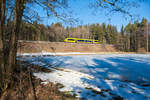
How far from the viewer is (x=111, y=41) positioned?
57.6 metres

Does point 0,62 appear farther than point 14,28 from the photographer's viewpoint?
No

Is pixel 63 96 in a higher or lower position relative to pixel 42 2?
lower

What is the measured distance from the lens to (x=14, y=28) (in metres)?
3.43

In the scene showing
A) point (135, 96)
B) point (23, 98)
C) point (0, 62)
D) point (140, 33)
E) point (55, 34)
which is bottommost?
point (135, 96)

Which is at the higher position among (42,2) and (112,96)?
(42,2)

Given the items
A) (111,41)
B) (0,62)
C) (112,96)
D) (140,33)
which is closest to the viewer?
(0,62)

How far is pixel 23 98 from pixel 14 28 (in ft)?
6.45

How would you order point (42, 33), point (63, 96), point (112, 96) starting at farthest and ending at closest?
point (42, 33), point (112, 96), point (63, 96)

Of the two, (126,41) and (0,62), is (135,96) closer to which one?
(0,62)

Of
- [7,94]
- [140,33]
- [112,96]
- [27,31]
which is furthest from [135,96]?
[140,33]

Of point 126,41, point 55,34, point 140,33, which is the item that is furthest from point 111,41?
point 55,34

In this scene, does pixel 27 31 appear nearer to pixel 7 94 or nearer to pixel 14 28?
pixel 14 28

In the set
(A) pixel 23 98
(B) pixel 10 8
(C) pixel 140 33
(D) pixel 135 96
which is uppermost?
(C) pixel 140 33

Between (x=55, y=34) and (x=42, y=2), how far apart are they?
1473 mm
